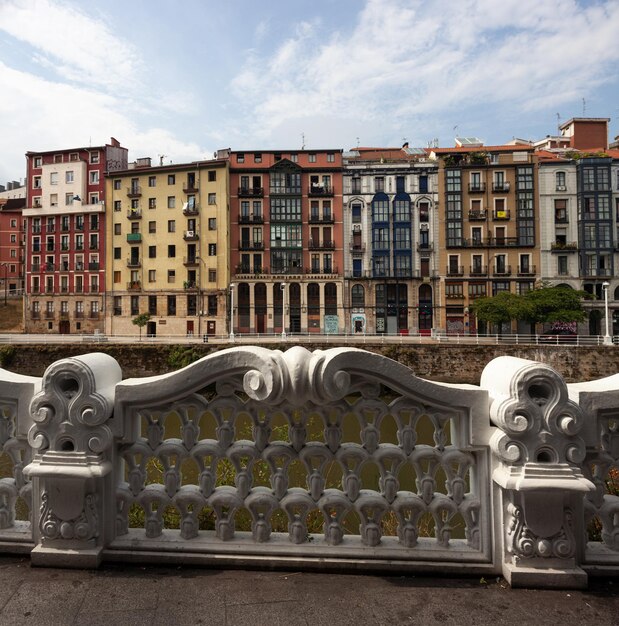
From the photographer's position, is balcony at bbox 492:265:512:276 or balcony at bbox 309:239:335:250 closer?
balcony at bbox 492:265:512:276

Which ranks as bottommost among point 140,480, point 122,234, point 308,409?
point 140,480

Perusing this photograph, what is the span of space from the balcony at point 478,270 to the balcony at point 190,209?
29467 mm

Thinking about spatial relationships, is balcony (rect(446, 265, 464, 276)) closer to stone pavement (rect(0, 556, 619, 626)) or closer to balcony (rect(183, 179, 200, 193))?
balcony (rect(183, 179, 200, 193))

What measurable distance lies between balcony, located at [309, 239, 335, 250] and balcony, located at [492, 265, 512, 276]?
1682cm

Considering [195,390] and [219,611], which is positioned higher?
[195,390]

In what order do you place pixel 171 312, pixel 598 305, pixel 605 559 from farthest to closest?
1. pixel 171 312
2. pixel 598 305
3. pixel 605 559

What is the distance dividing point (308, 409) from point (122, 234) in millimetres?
51736

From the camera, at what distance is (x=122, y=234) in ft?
162

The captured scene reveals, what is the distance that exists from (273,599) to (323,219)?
46.7 meters

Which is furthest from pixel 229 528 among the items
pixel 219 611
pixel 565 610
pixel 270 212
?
pixel 270 212

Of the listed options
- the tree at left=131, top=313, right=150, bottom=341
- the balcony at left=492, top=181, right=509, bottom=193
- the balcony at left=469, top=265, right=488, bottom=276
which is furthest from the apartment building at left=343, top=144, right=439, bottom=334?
the tree at left=131, top=313, right=150, bottom=341

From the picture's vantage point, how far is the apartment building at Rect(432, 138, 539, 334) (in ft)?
150

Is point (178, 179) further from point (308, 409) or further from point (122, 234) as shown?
point (308, 409)

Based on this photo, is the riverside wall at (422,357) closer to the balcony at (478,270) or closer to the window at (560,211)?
the balcony at (478,270)
